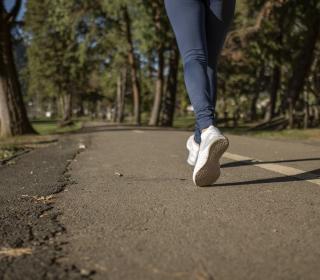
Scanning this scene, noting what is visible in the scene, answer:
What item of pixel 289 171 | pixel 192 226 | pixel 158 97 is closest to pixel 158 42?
pixel 158 97

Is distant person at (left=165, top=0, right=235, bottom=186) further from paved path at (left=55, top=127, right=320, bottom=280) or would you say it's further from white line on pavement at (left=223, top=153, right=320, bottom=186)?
white line on pavement at (left=223, top=153, right=320, bottom=186)

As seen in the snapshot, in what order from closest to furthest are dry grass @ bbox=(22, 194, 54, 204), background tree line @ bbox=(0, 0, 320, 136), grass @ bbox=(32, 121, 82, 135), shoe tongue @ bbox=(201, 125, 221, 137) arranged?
dry grass @ bbox=(22, 194, 54, 204)
shoe tongue @ bbox=(201, 125, 221, 137)
background tree line @ bbox=(0, 0, 320, 136)
grass @ bbox=(32, 121, 82, 135)

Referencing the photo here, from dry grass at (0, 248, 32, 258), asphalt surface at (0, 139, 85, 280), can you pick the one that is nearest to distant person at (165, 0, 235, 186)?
asphalt surface at (0, 139, 85, 280)

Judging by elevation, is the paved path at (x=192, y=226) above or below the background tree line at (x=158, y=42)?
below

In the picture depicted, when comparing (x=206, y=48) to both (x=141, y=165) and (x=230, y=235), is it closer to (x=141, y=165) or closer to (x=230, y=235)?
(x=141, y=165)

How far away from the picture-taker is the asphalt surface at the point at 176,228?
1.67m

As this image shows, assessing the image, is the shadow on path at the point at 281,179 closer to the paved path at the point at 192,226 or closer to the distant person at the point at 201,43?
the paved path at the point at 192,226

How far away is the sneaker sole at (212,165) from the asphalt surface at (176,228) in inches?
3.4

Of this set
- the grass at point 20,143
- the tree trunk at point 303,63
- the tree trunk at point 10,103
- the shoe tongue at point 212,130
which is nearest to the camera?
the shoe tongue at point 212,130

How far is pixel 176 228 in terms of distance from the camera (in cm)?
220

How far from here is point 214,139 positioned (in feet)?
10.6

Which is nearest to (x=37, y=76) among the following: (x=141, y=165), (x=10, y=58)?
(x=10, y=58)

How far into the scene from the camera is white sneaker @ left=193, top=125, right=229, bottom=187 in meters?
3.22

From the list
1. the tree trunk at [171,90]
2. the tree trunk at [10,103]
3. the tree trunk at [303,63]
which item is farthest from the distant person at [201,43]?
the tree trunk at [171,90]
